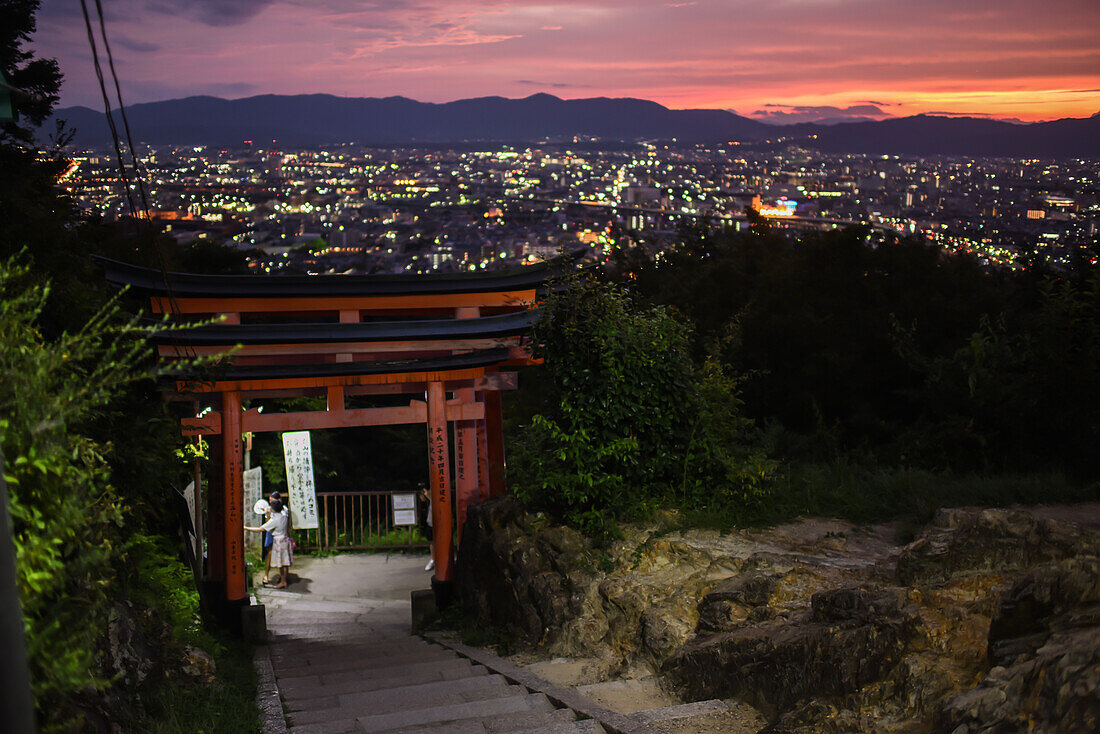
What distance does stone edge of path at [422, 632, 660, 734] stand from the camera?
4.84 metres

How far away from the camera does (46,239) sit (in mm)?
Result: 7039

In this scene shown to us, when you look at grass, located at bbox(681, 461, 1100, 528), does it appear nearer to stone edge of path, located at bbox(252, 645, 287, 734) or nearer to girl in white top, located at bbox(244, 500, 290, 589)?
stone edge of path, located at bbox(252, 645, 287, 734)

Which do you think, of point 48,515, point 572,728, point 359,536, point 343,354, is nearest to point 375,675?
point 572,728

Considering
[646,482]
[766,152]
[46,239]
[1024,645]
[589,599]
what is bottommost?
[589,599]

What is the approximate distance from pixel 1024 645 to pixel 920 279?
49.3 ft

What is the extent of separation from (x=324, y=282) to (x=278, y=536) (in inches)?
179

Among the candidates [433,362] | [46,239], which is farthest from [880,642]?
[46,239]

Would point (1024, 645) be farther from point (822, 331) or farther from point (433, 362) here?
point (822, 331)

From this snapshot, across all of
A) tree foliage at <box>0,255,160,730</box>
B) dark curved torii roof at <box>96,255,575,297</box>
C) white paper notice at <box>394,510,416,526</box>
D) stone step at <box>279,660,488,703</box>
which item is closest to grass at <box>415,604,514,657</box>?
stone step at <box>279,660,488,703</box>

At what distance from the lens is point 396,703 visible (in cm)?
590

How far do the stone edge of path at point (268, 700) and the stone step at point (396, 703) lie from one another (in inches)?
4.4

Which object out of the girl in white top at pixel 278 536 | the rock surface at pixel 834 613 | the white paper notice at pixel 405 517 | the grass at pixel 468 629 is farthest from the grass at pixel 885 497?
the white paper notice at pixel 405 517

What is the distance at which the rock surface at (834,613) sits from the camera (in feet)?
12.5

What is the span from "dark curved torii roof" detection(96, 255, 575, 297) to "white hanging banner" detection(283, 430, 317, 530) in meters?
4.50
